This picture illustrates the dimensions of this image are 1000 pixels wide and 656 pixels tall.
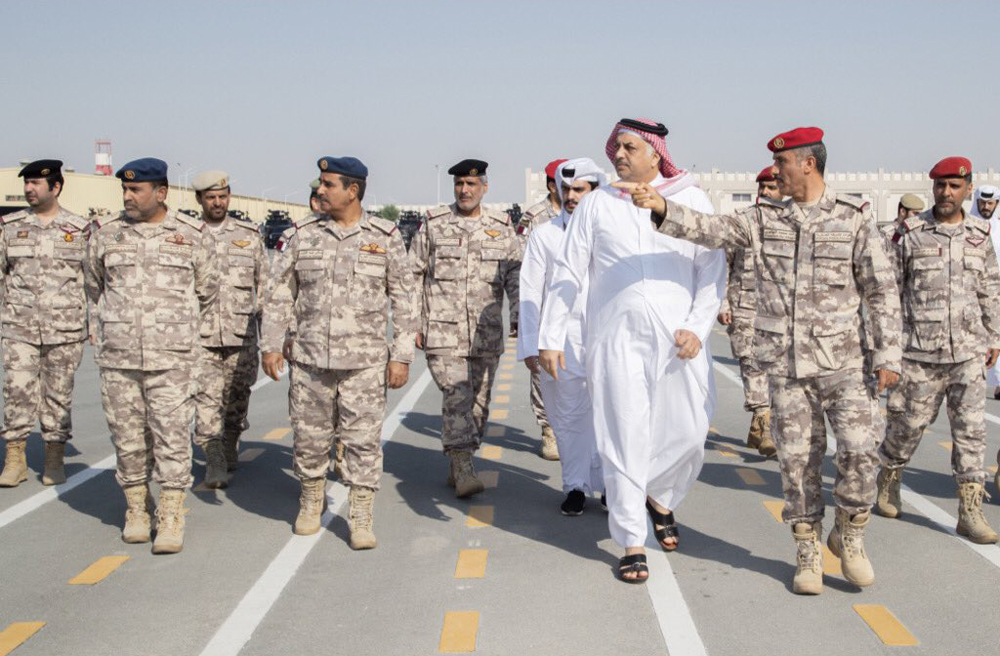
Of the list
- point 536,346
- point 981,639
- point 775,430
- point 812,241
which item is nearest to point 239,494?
point 536,346

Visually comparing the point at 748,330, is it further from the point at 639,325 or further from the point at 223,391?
the point at 223,391

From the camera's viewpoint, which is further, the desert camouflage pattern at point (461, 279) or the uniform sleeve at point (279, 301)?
the desert camouflage pattern at point (461, 279)

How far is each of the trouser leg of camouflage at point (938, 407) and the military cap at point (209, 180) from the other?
4910 millimetres

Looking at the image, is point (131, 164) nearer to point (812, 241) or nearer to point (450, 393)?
point (450, 393)

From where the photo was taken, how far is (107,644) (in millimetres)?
4523

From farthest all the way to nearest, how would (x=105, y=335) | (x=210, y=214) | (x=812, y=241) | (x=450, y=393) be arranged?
(x=210, y=214), (x=450, y=393), (x=105, y=335), (x=812, y=241)

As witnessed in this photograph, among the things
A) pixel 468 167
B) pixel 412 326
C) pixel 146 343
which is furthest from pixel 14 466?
pixel 468 167

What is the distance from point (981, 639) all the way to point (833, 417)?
3.92 feet

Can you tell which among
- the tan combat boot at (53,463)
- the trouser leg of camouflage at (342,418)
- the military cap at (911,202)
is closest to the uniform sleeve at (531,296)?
→ the trouser leg of camouflage at (342,418)

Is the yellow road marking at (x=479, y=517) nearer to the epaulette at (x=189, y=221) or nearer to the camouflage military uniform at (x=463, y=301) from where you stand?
the camouflage military uniform at (x=463, y=301)

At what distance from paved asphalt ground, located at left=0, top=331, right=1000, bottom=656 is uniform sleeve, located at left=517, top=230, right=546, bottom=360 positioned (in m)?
1.07

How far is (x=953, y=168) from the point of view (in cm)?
634

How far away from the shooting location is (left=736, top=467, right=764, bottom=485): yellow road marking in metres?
7.51

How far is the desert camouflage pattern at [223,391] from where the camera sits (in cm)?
749
